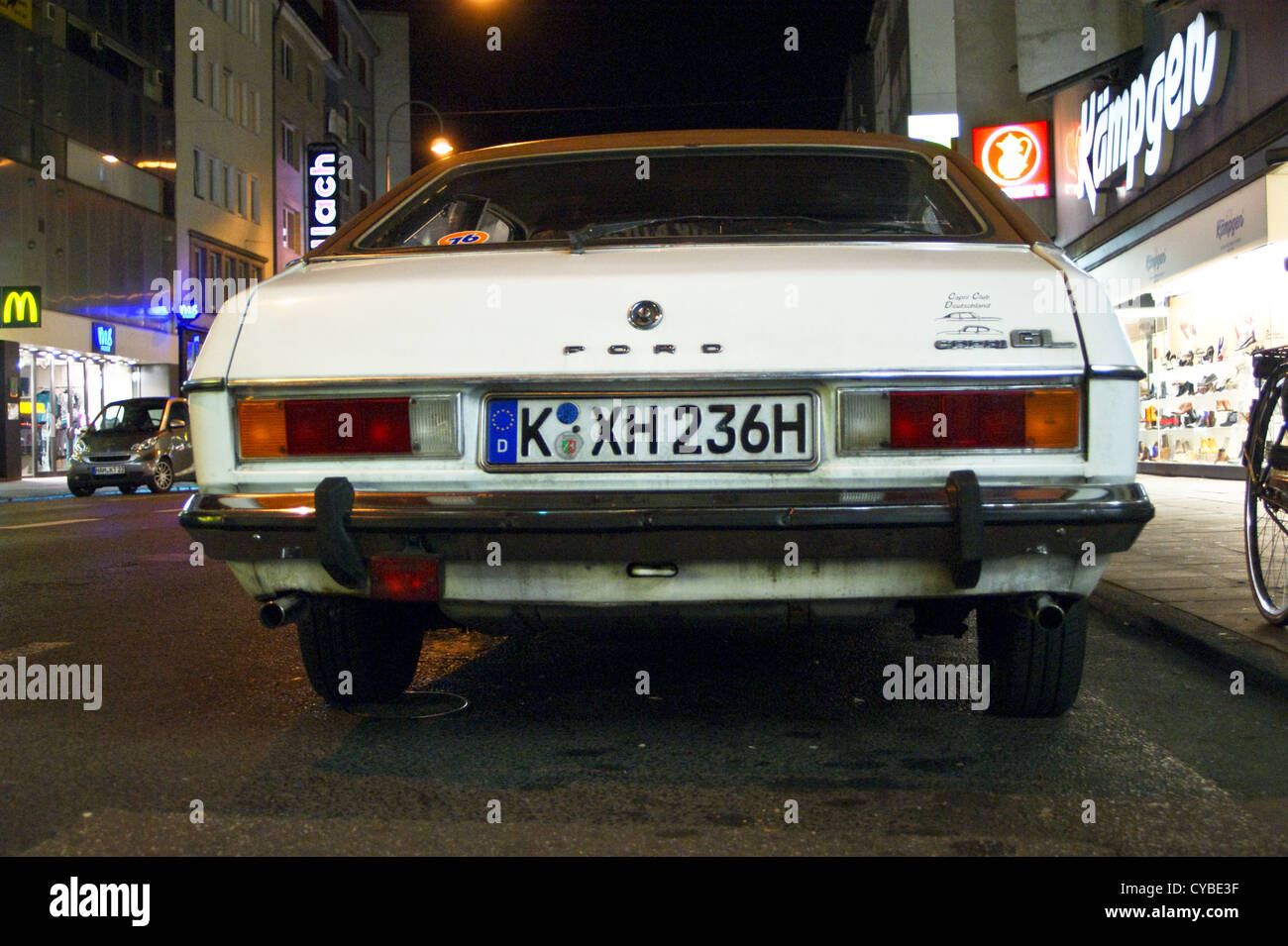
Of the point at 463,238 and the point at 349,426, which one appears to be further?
the point at 463,238

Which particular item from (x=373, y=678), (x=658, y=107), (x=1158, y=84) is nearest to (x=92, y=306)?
(x=658, y=107)

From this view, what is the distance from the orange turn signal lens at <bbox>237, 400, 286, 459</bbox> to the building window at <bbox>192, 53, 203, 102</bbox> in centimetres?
3307

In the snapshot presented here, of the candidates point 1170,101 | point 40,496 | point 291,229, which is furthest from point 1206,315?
point 291,229

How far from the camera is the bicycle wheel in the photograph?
4.88 m

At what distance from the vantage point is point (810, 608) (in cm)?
299

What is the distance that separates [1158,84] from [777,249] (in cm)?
1253

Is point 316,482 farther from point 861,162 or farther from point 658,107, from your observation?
point 658,107

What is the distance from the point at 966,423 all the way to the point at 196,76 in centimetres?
3412

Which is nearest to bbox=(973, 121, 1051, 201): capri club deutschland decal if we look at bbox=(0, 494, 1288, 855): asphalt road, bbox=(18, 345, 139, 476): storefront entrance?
bbox=(0, 494, 1288, 855): asphalt road

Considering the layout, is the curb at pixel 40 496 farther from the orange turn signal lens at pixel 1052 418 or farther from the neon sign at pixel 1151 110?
the orange turn signal lens at pixel 1052 418

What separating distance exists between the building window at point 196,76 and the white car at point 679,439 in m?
33.0

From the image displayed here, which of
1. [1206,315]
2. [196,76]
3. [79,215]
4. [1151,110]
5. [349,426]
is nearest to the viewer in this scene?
[349,426]

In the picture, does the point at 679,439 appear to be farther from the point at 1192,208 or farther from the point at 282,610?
the point at 1192,208

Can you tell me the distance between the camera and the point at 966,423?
2.93 metres
